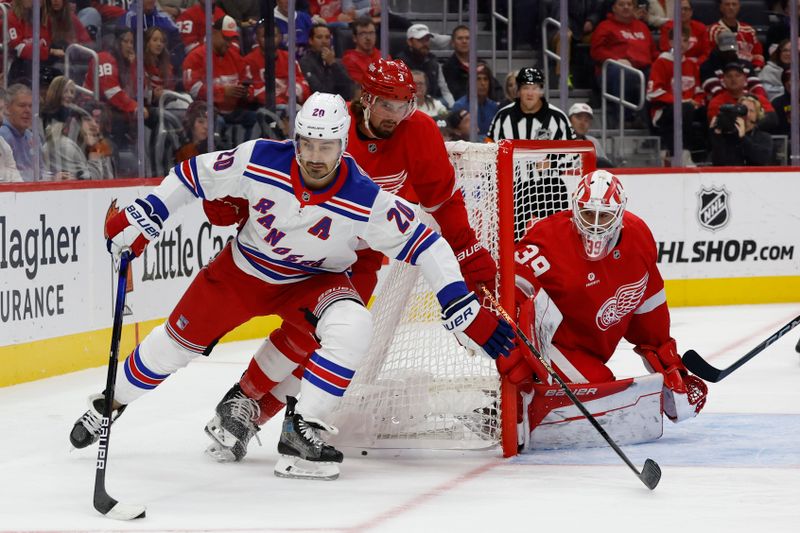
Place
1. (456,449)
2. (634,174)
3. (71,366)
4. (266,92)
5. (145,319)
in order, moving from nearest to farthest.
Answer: (456,449) < (71,366) < (145,319) < (266,92) < (634,174)

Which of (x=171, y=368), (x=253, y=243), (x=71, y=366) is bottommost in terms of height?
(x=71, y=366)

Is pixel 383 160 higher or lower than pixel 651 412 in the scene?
higher

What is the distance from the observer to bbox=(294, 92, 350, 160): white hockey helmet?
3.61m

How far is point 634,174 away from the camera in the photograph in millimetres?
8195

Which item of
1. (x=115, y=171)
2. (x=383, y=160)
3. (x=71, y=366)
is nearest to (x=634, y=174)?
(x=115, y=171)

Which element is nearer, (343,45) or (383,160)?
(383,160)

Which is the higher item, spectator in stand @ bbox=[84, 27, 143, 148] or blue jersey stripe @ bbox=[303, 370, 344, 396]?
spectator in stand @ bbox=[84, 27, 143, 148]

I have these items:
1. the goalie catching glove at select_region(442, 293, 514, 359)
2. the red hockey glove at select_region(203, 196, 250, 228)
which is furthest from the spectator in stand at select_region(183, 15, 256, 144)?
the goalie catching glove at select_region(442, 293, 514, 359)

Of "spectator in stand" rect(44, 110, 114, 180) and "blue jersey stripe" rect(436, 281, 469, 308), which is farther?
"spectator in stand" rect(44, 110, 114, 180)

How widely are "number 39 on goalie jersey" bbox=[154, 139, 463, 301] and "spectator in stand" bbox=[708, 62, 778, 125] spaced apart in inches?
213

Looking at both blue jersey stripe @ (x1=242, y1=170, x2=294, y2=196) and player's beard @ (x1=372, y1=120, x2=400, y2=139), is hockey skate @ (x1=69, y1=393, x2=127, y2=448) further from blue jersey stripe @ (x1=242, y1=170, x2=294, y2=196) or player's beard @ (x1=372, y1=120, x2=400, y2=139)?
player's beard @ (x1=372, y1=120, x2=400, y2=139)

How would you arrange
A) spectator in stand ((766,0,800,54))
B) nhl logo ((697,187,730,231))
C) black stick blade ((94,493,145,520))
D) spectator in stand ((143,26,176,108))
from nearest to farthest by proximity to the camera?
black stick blade ((94,493,145,520))
spectator in stand ((143,26,176,108))
nhl logo ((697,187,730,231))
spectator in stand ((766,0,800,54))

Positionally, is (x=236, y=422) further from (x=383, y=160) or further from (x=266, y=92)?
(x=266, y=92)

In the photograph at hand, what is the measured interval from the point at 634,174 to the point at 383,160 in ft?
14.1
